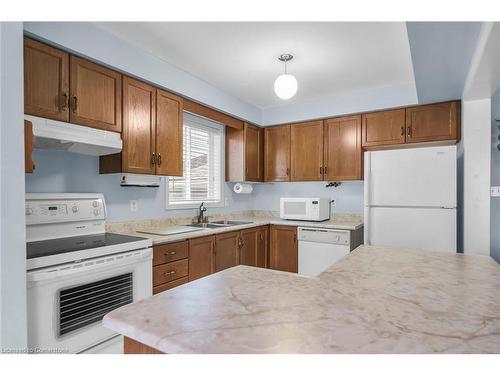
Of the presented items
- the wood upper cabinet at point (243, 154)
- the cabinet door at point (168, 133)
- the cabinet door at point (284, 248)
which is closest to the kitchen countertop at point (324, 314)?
the cabinet door at point (168, 133)

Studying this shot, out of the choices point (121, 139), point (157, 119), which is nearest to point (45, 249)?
point (121, 139)

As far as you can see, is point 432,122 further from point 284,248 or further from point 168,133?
point 168,133

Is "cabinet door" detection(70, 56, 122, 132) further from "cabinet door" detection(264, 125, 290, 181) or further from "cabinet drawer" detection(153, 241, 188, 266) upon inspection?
"cabinet door" detection(264, 125, 290, 181)

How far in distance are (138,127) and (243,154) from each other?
5.21 ft

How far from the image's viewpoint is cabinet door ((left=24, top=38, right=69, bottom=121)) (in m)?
1.85

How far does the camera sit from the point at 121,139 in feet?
7.76

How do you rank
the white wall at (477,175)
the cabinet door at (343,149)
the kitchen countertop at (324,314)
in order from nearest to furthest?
1. the kitchen countertop at (324,314)
2. the white wall at (477,175)
3. the cabinet door at (343,149)

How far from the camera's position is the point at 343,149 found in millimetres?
3588

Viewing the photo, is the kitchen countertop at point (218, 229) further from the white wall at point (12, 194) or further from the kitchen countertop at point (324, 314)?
the kitchen countertop at point (324, 314)

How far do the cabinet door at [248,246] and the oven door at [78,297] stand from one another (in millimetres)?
1353

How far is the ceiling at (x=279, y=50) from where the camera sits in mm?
2119

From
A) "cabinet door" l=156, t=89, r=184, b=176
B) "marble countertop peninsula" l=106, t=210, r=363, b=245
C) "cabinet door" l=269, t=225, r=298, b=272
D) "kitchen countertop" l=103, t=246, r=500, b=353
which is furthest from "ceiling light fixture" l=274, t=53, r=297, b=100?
"cabinet door" l=269, t=225, r=298, b=272

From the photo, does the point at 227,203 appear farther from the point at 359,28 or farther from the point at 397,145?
the point at 359,28

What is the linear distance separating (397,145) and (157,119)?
101 inches
